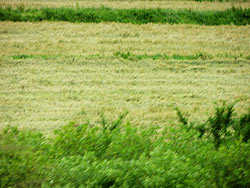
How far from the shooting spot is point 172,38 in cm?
1486

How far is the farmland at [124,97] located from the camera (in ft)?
13.1

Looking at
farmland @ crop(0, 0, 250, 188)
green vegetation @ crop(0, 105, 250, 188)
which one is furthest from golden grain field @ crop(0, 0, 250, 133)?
green vegetation @ crop(0, 105, 250, 188)

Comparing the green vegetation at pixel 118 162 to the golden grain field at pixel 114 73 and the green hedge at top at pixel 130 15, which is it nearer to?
the golden grain field at pixel 114 73

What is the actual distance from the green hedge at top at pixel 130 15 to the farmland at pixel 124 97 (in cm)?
7

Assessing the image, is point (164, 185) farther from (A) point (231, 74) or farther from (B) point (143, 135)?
(A) point (231, 74)

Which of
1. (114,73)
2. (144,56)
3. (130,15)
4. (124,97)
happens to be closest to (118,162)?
(124,97)

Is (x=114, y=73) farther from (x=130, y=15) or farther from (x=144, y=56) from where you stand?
(x=130, y=15)

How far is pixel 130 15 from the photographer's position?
16891 millimetres

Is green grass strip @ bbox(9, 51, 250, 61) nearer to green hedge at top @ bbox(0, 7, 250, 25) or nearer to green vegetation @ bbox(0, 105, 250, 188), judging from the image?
green hedge at top @ bbox(0, 7, 250, 25)

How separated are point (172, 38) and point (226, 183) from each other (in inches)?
442

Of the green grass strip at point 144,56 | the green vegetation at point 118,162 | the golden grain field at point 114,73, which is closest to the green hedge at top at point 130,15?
the golden grain field at point 114,73

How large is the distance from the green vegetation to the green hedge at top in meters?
12.6

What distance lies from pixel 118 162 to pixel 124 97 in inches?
236

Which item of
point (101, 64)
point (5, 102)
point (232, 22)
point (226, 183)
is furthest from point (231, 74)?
point (226, 183)
